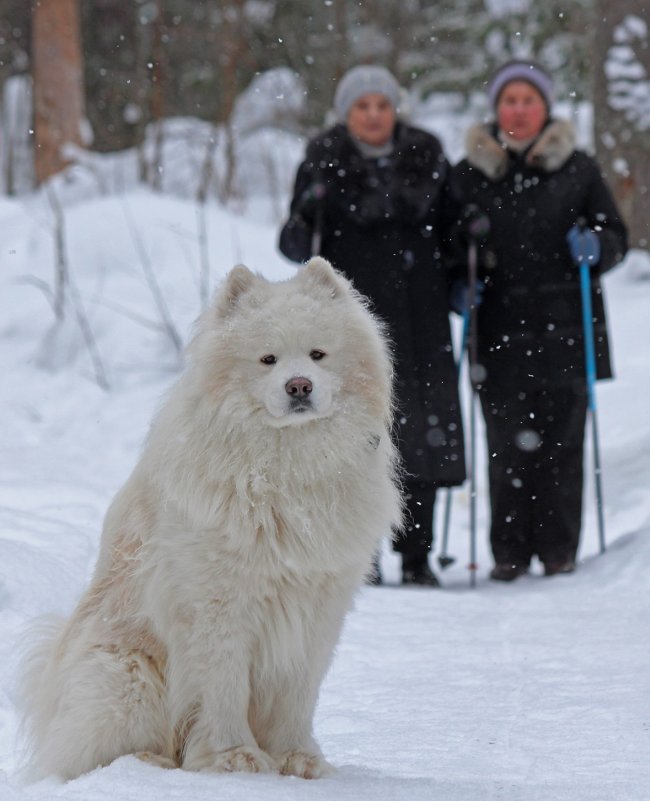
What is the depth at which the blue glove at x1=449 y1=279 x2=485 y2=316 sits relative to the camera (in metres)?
5.96

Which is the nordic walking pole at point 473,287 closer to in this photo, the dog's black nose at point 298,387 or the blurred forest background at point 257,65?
the dog's black nose at point 298,387

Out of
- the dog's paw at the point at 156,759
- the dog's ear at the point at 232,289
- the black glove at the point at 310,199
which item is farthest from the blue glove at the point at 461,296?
the dog's paw at the point at 156,759

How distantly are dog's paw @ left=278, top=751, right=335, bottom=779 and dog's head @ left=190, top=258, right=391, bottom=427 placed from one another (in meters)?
0.92

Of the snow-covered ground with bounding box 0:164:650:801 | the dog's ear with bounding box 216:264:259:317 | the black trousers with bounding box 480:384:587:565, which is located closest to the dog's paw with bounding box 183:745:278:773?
the snow-covered ground with bounding box 0:164:650:801

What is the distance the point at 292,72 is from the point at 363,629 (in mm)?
14053

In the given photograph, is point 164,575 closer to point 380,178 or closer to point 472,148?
point 380,178

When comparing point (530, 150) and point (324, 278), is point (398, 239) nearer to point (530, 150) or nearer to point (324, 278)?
point (530, 150)

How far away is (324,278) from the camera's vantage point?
3285 millimetres

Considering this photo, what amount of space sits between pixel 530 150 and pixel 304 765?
3.93 metres

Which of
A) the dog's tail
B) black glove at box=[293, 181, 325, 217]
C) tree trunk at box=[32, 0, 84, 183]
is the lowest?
the dog's tail

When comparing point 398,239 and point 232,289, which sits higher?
point 398,239

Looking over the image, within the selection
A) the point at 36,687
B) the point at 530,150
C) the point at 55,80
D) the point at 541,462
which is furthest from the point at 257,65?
the point at 36,687

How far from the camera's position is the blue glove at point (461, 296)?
19.6ft

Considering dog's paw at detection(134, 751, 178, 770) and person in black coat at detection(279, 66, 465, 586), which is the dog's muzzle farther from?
person in black coat at detection(279, 66, 465, 586)
